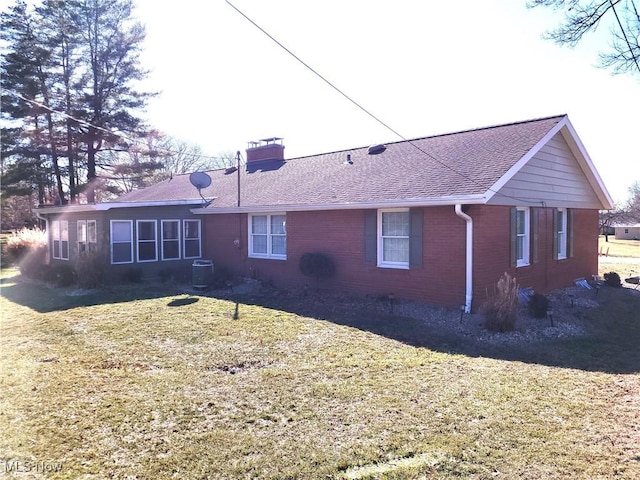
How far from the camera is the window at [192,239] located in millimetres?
16862

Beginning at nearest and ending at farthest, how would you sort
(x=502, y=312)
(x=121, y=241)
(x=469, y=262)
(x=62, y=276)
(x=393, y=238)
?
1. (x=502, y=312)
2. (x=469, y=262)
3. (x=393, y=238)
4. (x=62, y=276)
5. (x=121, y=241)

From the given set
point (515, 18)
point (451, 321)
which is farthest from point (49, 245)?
point (515, 18)

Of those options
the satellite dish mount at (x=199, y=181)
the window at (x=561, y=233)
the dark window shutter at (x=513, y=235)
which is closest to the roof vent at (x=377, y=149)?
the dark window shutter at (x=513, y=235)

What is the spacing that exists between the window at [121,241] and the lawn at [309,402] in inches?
247

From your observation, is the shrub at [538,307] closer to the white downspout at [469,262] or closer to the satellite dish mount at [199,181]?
the white downspout at [469,262]

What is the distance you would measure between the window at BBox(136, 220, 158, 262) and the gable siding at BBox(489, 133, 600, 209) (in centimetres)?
1161

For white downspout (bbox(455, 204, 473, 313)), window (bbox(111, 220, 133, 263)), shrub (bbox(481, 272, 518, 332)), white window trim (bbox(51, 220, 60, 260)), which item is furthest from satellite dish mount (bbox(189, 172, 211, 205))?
shrub (bbox(481, 272, 518, 332))

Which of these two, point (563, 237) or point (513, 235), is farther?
point (563, 237)

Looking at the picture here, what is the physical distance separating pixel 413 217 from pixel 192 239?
958 cm

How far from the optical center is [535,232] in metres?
11.9

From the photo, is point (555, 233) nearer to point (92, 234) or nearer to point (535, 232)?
point (535, 232)

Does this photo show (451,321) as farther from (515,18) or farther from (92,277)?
(92,277)

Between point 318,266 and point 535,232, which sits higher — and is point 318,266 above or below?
below

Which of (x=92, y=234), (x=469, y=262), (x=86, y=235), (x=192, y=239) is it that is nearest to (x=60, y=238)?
(x=86, y=235)
